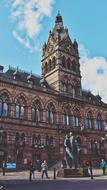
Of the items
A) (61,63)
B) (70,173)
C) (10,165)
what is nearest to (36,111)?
(10,165)

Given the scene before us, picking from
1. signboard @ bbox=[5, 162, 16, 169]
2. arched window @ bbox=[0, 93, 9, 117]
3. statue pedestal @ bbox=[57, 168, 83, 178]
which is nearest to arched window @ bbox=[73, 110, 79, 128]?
arched window @ bbox=[0, 93, 9, 117]

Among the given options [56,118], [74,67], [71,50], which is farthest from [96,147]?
[71,50]

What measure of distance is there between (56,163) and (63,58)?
809 inches

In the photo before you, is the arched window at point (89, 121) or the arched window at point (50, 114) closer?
the arched window at point (50, 114)

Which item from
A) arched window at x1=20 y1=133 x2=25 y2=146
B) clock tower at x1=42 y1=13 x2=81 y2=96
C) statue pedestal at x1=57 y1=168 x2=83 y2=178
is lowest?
statue pedestal at x1=57 y1=168 x2=83 y2=178

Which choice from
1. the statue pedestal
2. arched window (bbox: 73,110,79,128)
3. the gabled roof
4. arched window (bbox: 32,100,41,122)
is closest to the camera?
the statue pedestal

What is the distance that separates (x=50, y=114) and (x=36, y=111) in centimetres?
294

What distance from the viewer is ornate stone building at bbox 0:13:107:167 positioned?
3584cm

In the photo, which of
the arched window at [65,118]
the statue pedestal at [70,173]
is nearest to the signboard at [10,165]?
the statue pedestal at [70,173]

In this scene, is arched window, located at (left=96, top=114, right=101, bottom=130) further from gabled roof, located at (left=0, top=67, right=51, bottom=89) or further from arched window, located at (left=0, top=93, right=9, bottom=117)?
arched window, located at (left=0, top=93, right=9, bottom=117)

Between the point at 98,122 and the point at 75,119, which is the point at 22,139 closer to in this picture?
the point at 75,119

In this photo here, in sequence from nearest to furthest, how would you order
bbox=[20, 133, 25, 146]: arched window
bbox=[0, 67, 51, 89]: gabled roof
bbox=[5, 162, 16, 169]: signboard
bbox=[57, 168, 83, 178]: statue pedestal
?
bbox=[57, 168, 83, 178]: statue pedestal < bbox=[5, 162, 16, 169]: signboard < bbox=[20, 133, 25, 146]: arched window < bbox=[0, 67, 51, 89]: gabled roof

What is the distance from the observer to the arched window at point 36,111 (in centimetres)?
3917

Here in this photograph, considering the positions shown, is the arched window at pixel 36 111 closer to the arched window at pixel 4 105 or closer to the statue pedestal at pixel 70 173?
the arched window at pixel 4 105
